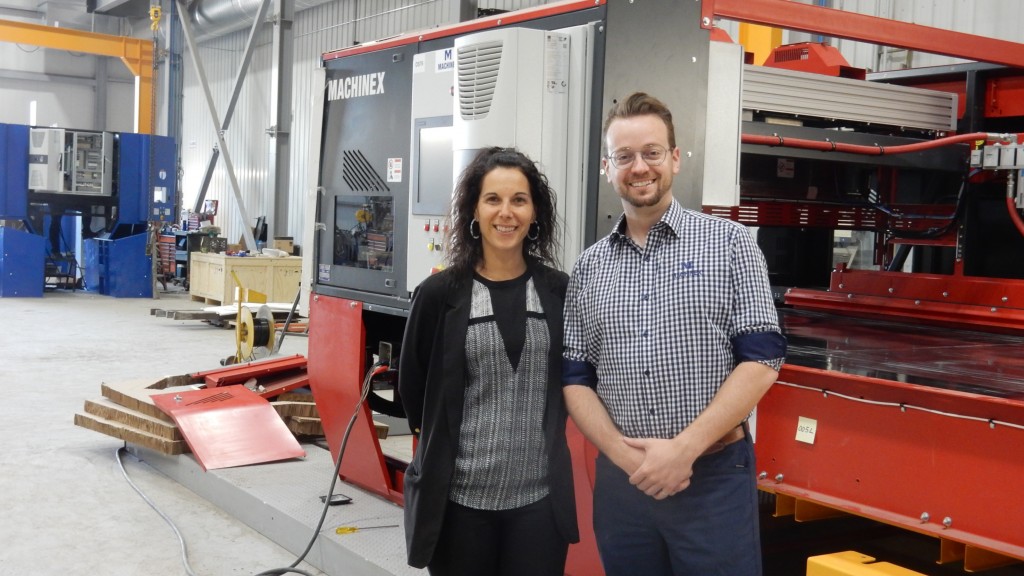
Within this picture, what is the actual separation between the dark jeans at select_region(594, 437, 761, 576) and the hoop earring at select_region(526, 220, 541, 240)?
54cm

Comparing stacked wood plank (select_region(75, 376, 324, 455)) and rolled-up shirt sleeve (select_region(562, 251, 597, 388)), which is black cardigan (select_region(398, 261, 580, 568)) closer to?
rolled-up shirt sleeve (select_region(562, 251, 597, 388))

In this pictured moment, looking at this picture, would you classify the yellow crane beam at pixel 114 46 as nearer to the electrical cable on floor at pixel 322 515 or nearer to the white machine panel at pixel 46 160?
the white machine panel at pixel 46 160

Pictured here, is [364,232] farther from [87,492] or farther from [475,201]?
[475,201]

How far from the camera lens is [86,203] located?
14.2 metres

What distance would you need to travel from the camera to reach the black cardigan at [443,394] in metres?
2.00

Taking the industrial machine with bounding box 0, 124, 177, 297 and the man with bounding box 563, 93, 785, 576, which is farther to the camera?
the industrial machine with bounding box 0, 124, 177, 297

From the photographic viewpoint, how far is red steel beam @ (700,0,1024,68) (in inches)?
117

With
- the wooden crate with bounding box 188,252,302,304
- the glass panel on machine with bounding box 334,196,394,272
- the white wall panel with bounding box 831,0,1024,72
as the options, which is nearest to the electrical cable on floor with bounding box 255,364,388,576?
the glass panel on machine with bounding box 334,196,394,272

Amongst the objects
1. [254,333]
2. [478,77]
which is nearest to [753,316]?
[478,77]

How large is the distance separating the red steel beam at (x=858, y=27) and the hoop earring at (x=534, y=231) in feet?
3.62

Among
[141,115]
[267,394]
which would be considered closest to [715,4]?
[267,394]

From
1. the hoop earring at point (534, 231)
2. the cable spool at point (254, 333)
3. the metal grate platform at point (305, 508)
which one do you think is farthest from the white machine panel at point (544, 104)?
the cable spool at point (254, 333)

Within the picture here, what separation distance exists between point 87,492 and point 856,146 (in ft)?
12.5

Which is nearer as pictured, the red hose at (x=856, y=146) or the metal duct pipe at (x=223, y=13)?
the red hose at (x=856, y=146)
